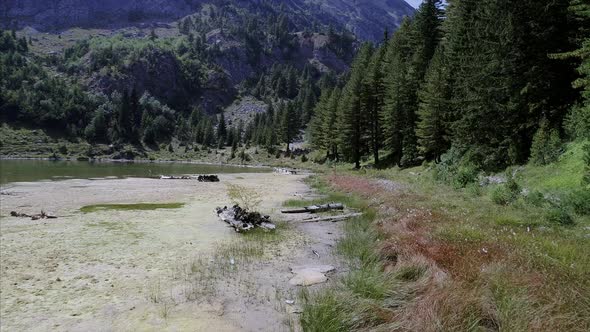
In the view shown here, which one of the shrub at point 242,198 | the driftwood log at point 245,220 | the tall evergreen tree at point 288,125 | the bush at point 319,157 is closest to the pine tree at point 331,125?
the bush at point 319,157

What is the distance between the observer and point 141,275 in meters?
11.6

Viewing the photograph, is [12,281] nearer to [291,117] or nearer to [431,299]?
[431,299]

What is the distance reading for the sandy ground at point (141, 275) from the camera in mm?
8465

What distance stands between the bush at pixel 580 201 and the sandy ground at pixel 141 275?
9.63 meters

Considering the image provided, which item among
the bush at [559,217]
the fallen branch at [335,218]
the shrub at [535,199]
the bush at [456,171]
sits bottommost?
the fallen branch at [335,218]

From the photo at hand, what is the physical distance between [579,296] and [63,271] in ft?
43.1

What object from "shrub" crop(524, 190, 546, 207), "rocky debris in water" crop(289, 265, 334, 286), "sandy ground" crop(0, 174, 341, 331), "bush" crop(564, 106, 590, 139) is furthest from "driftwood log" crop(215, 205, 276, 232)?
"bush" crop(564, 106, 590, 139)

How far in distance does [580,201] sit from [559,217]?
6.51 feet

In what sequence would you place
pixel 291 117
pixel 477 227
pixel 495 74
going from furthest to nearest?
pixel 291 117
pixel 495 74
pixel 477 227

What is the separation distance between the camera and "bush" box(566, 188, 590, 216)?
→ 49.8 ft

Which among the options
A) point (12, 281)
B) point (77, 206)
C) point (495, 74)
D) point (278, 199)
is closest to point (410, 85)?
point (495, 74)

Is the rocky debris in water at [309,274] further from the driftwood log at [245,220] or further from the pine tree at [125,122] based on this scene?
the pine tree at [125,122]

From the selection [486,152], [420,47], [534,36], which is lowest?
[486,152]

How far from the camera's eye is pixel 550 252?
9.55m
